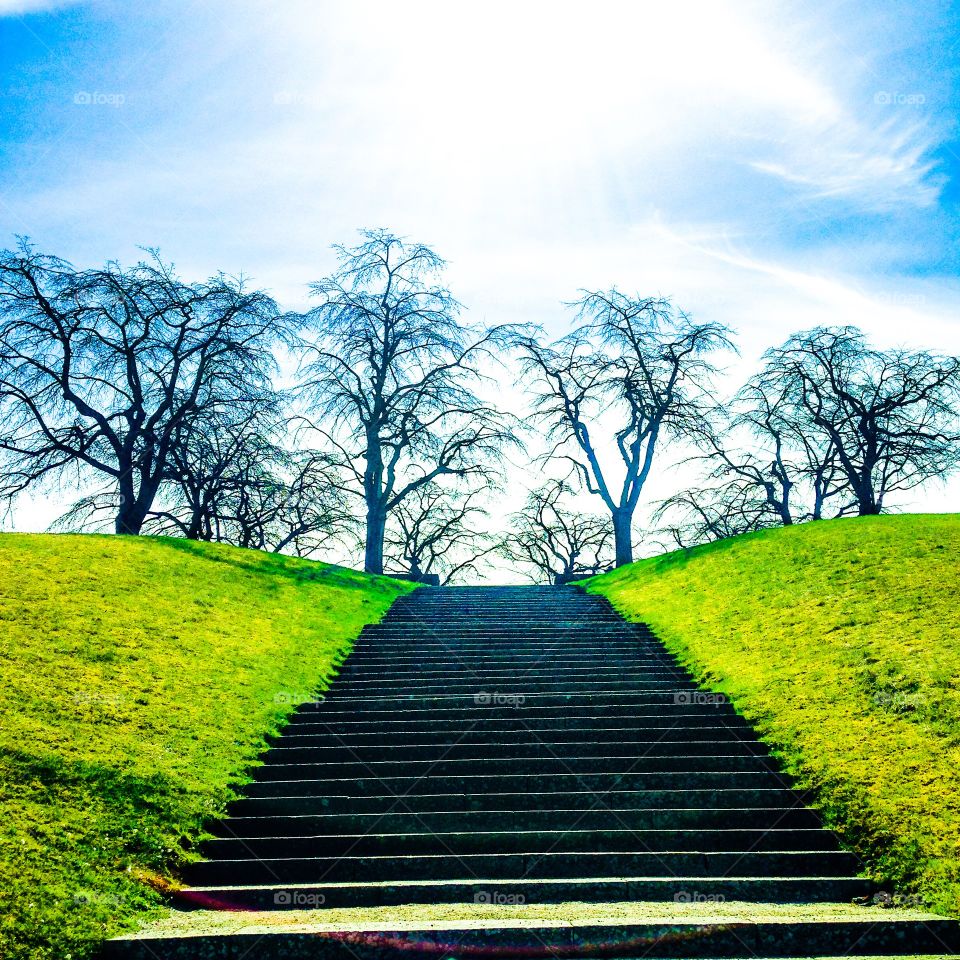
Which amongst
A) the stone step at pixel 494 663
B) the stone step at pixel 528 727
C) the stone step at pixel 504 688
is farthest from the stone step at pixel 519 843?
the stone step at pixel 494 663

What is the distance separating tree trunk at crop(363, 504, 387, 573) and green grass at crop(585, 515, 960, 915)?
911cm

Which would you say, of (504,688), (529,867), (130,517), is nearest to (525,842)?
(529,867)

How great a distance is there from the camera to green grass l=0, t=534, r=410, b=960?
224 inches

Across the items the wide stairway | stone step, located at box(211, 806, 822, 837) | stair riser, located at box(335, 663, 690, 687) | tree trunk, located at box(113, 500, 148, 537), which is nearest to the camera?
the wide stairway

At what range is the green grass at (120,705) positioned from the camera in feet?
18.7

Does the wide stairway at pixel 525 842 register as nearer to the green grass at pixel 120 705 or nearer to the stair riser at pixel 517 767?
the stair riser at pixel 517 767

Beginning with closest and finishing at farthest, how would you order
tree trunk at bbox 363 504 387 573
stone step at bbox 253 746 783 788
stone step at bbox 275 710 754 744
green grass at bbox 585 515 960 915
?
green grass at bbox 585 515 960 915
stone step at bbox 253 746 783 788
stone step at bbox 275 710 754 744
tree trunk at bbox 363 504 387 573

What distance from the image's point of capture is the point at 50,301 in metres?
21.9

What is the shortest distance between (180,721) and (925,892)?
309 inches

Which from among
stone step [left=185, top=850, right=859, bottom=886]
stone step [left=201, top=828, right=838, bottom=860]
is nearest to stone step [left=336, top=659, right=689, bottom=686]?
stone step [left=201, top=828, right=838, bottom=860]

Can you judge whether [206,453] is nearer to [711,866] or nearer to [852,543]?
[852,543]

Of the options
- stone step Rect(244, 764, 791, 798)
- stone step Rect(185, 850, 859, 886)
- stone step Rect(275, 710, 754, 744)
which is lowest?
stone step Rect(185, 850, 859, 886)

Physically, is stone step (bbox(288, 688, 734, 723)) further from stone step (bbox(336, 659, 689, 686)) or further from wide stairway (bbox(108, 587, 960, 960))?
stone step (bbox(336, 659, 689, 686))

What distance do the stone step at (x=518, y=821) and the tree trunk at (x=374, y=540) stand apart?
17.9 m
